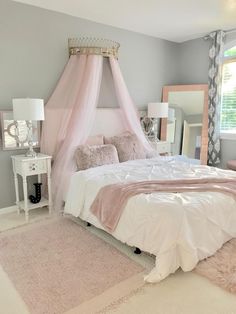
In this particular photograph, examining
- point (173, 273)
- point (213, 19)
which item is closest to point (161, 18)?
point (213, 19)

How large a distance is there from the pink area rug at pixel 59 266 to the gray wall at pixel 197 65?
315 cm

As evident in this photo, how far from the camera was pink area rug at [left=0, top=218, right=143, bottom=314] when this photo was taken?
1.91m

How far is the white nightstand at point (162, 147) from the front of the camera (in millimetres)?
4701

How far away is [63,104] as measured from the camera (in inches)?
144

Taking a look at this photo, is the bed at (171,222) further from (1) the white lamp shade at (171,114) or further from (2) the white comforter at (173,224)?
(1) the white lamp shade at (171,114)

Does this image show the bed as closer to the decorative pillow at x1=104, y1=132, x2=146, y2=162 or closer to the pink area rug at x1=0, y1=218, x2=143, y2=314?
the pink area rug at x1=0, y1=218, x2=143, y2=314

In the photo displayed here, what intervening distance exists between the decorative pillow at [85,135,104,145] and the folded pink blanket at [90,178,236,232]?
1.27m

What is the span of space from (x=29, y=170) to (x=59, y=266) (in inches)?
53.5

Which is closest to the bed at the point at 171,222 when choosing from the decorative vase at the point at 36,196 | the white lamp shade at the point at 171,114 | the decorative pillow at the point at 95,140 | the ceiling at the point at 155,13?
the decorative vase at the point at 36,196

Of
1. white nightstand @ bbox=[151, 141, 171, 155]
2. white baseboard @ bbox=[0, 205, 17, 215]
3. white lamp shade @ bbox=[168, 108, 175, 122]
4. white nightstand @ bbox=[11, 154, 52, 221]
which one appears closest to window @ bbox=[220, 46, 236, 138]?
white lamp shade @ bbox=[168, 108, 175, 122]

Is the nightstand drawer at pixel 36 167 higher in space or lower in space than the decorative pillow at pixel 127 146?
lower

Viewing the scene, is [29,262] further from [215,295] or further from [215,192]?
[215,192]

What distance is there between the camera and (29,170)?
10.5ft

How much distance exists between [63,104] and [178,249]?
8.25 feet
